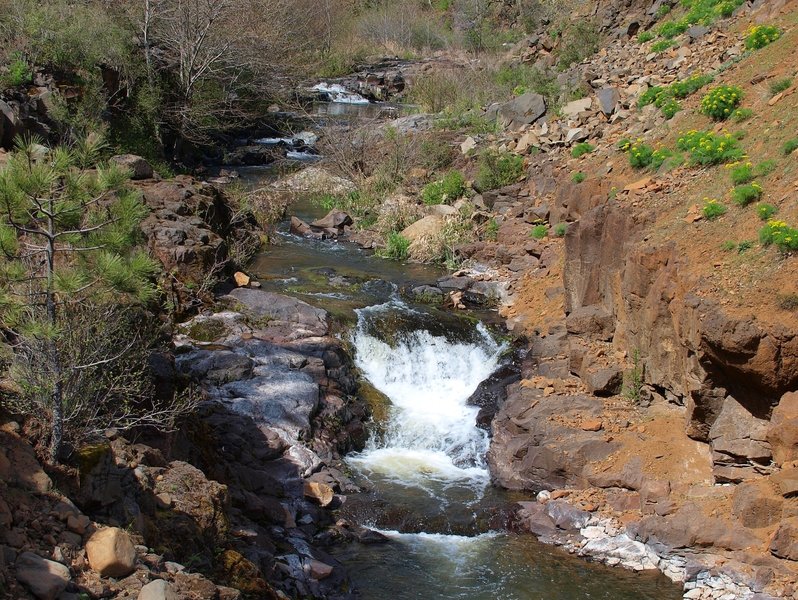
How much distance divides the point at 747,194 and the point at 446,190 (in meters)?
10.2

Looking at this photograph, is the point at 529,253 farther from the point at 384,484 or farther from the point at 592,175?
the point at 384,484

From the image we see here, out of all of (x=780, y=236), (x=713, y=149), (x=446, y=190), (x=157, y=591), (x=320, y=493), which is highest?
(x=713, y=149)

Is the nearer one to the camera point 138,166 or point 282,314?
point 282,314

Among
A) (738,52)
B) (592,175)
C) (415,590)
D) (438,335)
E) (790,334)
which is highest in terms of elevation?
(738,52)

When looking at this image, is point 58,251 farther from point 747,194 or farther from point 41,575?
point 747,194

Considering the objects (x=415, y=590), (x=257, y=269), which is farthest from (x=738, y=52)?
(x=415, y=590)

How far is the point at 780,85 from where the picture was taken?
1179 cm

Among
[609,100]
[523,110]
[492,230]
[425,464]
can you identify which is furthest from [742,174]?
[523,110]

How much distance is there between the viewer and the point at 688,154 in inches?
485

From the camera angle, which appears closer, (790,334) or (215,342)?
(790,334)

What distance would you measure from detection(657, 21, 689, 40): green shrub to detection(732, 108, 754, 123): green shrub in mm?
7067

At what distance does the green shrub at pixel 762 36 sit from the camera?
13806 millimetres

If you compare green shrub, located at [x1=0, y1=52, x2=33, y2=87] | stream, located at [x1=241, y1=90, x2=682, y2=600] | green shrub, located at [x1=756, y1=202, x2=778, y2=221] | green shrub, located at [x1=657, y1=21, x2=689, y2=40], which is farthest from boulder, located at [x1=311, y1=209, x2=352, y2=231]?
green shrub, located at [x1=756, y1=202, x2=778, y2=221]

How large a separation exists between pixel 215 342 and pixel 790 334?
24.9ft
